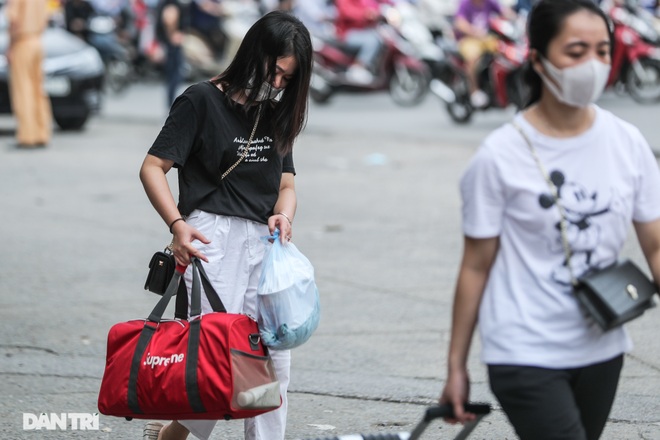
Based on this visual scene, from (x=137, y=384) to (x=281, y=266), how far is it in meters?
0.56

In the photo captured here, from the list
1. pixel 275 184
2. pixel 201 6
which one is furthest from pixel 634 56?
pixel 275 184

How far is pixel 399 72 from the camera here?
19.7 meters

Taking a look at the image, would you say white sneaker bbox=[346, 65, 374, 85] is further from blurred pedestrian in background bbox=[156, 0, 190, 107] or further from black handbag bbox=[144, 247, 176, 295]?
black handbag bbox=[144, 247, 176, 295]

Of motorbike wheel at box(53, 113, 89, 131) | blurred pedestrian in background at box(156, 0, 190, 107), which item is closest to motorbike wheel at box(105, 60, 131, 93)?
blurred pedestrian in background at box(156, 0, 190, 107)

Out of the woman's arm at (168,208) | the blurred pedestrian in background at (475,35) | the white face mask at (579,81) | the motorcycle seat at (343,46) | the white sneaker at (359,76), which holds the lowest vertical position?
the white sneaker at (359,76)

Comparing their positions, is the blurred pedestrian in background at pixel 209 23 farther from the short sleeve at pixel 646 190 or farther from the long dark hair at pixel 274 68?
the short sleeve at pixel 646 190

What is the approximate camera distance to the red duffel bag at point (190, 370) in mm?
3662

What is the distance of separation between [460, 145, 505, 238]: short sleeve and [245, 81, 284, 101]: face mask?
45.3 inches

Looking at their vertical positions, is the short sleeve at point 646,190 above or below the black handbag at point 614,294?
above

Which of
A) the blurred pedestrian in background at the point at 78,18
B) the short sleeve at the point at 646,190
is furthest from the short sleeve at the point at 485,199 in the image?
the blurred pedestrian in background at the point at 78,18

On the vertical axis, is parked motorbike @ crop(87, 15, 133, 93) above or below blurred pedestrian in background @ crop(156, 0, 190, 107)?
below

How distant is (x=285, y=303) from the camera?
150 inches

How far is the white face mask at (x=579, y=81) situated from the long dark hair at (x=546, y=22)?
8 cm

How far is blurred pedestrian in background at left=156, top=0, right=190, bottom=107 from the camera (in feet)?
60.1
